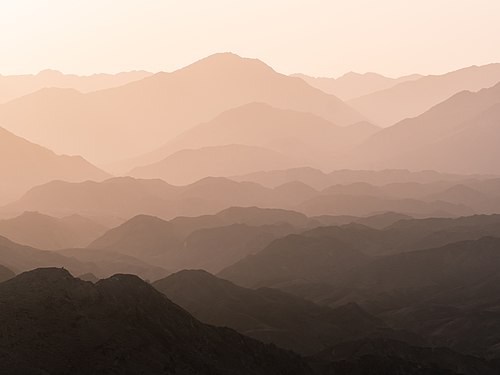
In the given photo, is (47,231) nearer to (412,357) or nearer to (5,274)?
(5,274)

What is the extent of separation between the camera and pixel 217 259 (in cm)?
12600

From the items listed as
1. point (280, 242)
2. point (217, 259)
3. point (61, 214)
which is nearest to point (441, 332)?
point (280, 242)

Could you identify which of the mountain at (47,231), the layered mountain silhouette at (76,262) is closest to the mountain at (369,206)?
the mountain at (47,231)

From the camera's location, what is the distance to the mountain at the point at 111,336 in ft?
135

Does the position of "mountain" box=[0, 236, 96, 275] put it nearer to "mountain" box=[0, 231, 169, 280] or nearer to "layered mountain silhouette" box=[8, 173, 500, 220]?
"mountain" box=[0, 231, 169, 280]

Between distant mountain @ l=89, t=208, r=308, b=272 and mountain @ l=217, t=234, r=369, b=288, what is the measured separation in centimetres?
807

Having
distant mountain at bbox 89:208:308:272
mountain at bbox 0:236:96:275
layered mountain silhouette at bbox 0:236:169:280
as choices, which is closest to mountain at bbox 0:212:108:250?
distant mountain at bbox 89:208:308:272

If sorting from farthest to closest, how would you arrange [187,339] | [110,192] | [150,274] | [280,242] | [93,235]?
[110,192] < [93,235] < [280,242] < [150,274] < [187,339]

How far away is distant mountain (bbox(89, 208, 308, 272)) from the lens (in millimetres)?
126750

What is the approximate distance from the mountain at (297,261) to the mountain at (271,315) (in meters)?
22.4

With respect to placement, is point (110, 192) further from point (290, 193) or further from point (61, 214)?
point (290, 193)

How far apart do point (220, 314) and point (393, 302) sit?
23603mm

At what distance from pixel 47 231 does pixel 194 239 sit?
2765 centimetres

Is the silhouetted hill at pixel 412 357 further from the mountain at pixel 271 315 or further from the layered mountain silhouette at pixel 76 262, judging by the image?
the layered mountain silhouette at pixel 76 262
